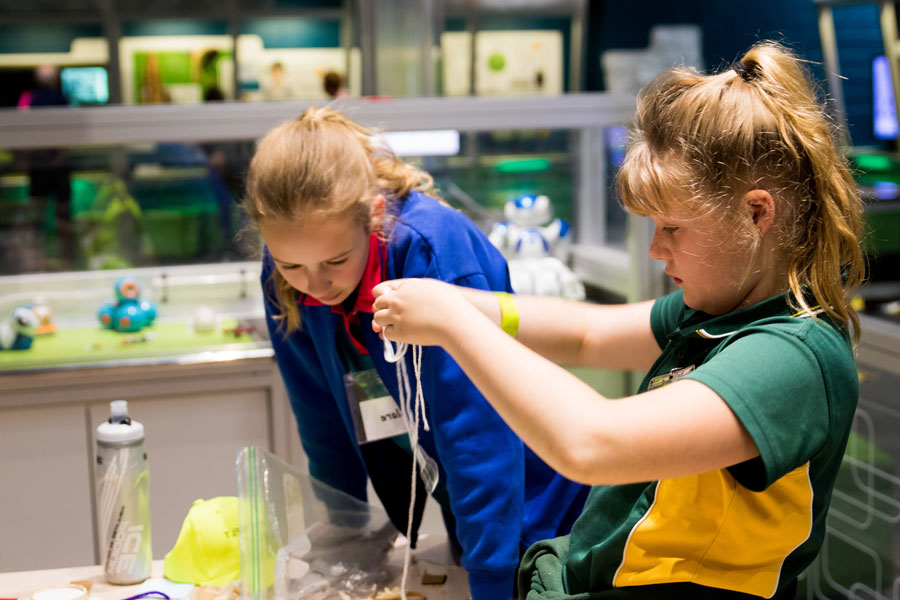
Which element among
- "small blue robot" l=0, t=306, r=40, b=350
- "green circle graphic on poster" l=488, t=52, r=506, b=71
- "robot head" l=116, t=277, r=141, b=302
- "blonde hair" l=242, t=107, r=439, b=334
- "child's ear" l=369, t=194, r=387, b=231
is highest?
"green circle graphic on poster" l=488, t=52, r=506, b=71

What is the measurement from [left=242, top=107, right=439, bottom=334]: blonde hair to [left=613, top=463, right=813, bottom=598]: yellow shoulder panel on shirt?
0.64 meters


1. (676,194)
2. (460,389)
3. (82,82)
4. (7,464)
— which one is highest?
(82,82)

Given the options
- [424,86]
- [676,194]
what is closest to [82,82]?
[424,86]

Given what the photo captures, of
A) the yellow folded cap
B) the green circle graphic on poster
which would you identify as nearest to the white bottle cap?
the yellow folded cap

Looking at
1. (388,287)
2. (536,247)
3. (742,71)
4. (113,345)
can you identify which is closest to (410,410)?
A: (388,287)

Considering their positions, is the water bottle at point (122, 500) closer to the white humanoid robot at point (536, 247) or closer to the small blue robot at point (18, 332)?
the small blue robot at point (18, 332)

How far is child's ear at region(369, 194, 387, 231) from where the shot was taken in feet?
4.45

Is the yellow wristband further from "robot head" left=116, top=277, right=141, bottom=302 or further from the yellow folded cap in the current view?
"robot head" left=116, top=277, right=141, bottom=302

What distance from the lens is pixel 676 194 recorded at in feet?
2.92

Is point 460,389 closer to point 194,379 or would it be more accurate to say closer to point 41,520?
point 194,379

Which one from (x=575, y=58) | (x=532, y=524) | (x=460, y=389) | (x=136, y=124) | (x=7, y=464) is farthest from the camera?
(x=575, y=58)

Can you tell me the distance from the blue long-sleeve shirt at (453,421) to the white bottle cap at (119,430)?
27 cm

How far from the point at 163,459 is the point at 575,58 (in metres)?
4.54

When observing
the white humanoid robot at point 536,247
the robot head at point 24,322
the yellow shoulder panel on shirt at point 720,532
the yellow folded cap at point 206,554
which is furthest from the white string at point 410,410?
the robot head at point 24,322
